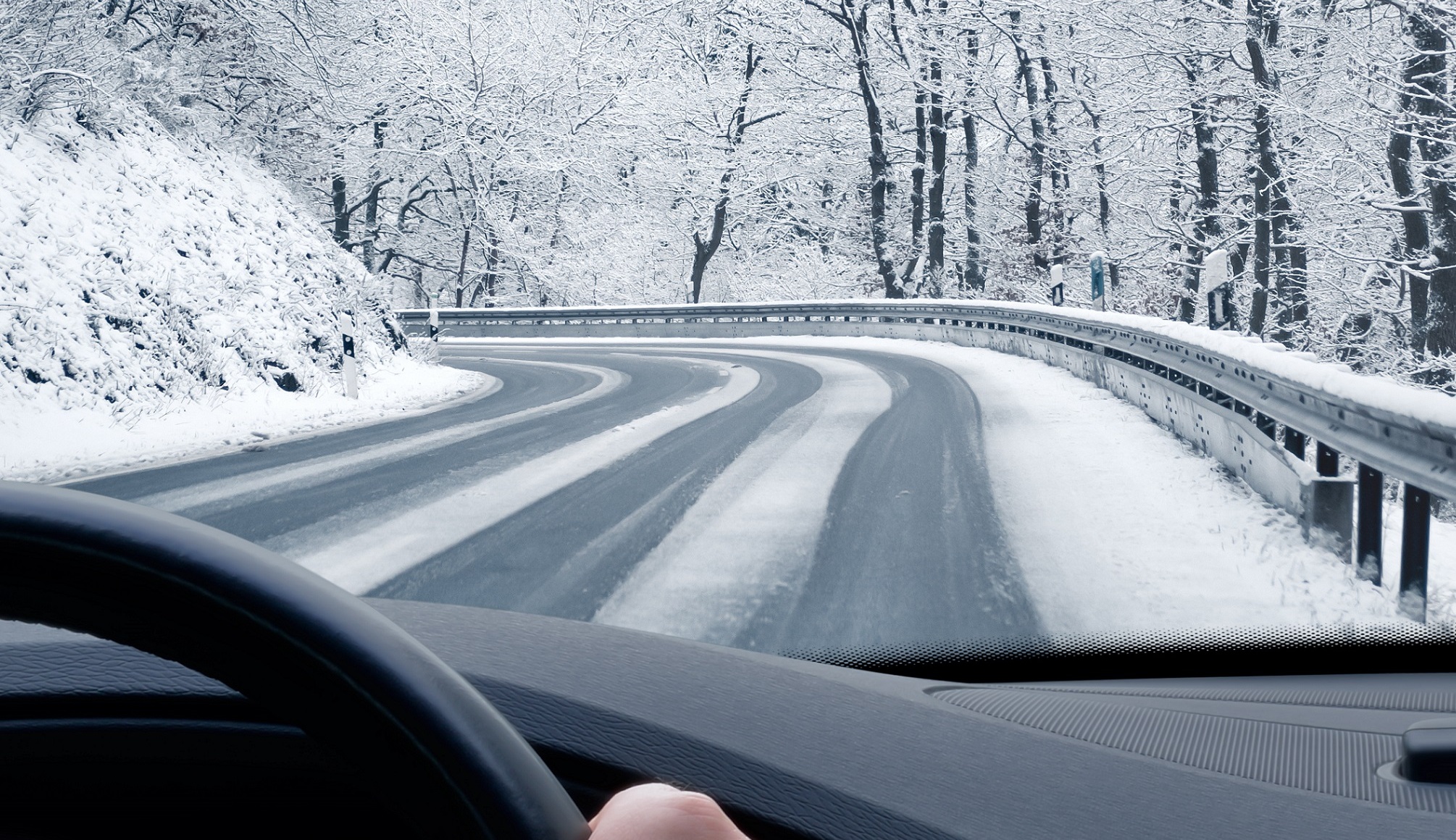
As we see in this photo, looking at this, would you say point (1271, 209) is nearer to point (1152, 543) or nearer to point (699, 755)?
point (1152, 543)

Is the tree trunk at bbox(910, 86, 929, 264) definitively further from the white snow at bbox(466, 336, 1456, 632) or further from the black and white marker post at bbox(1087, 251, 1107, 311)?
the white snow at bbox(466, 336, 1456, 632)

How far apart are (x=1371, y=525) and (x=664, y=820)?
5.51m

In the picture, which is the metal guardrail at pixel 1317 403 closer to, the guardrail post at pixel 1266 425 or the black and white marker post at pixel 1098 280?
the guardrail post at pixel 1266 425

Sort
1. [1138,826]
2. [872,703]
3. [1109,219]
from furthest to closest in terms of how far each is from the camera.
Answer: [1109,219], [872,703], [1138,826]

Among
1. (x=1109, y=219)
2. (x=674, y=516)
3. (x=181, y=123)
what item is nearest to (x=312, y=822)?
(x=674, y=516)

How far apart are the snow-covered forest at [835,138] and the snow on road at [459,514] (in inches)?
383

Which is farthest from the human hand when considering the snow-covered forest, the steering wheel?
the snow-covered forest

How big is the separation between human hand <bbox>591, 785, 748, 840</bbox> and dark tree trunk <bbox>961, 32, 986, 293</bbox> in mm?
37302

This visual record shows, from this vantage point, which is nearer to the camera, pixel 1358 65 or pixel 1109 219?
pixel 1358 65

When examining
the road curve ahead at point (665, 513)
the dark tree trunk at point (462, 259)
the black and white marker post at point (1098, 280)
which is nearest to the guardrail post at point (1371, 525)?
the road curve ahead at point (665, 513)

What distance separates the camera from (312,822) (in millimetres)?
1447

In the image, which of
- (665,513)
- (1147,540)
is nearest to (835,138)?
(665,513)

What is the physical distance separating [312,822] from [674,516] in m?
5.90

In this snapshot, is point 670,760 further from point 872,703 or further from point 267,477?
point 267,477
